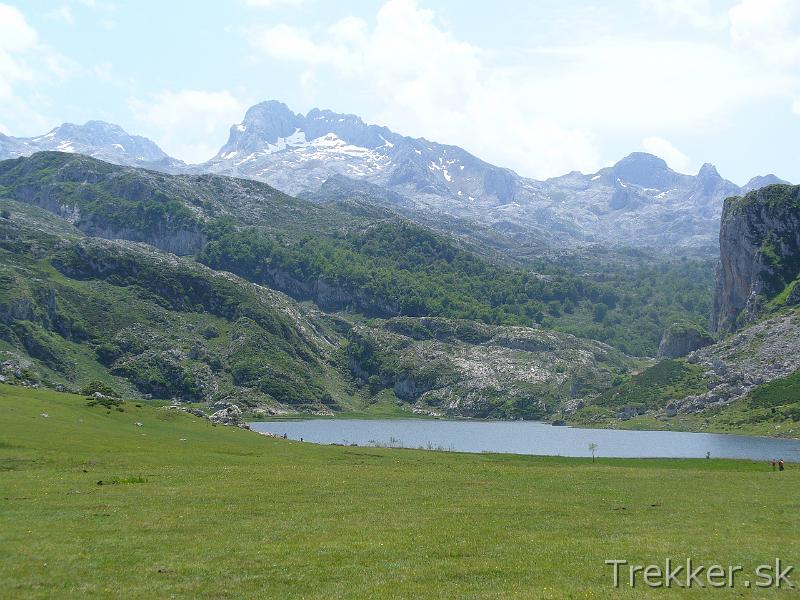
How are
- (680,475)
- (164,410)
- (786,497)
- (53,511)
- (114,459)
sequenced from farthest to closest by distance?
(164,410)
(680,475)
(114,459)
(786,497)
(53,511)

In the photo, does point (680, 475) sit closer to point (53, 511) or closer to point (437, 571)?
point (437, 571)

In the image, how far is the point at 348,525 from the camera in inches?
1597

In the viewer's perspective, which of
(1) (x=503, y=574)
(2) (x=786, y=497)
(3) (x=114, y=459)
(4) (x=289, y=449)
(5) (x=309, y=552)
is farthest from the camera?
(4) (x=289, y=449)

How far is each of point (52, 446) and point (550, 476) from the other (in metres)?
47.6

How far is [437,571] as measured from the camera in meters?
31.3

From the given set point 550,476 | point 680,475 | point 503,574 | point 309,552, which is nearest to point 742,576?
point 503,574

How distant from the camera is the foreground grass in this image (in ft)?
97.3

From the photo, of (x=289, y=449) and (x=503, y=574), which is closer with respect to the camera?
(x=503, y=574)

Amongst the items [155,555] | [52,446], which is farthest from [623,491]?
[52,446]

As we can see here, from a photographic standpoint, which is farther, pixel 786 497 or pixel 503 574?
pixel 786 497

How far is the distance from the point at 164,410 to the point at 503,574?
101m

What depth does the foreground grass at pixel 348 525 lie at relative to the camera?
2966cm

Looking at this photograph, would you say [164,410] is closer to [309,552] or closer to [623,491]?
[623,491]

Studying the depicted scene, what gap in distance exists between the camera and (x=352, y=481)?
6019 centimetres
